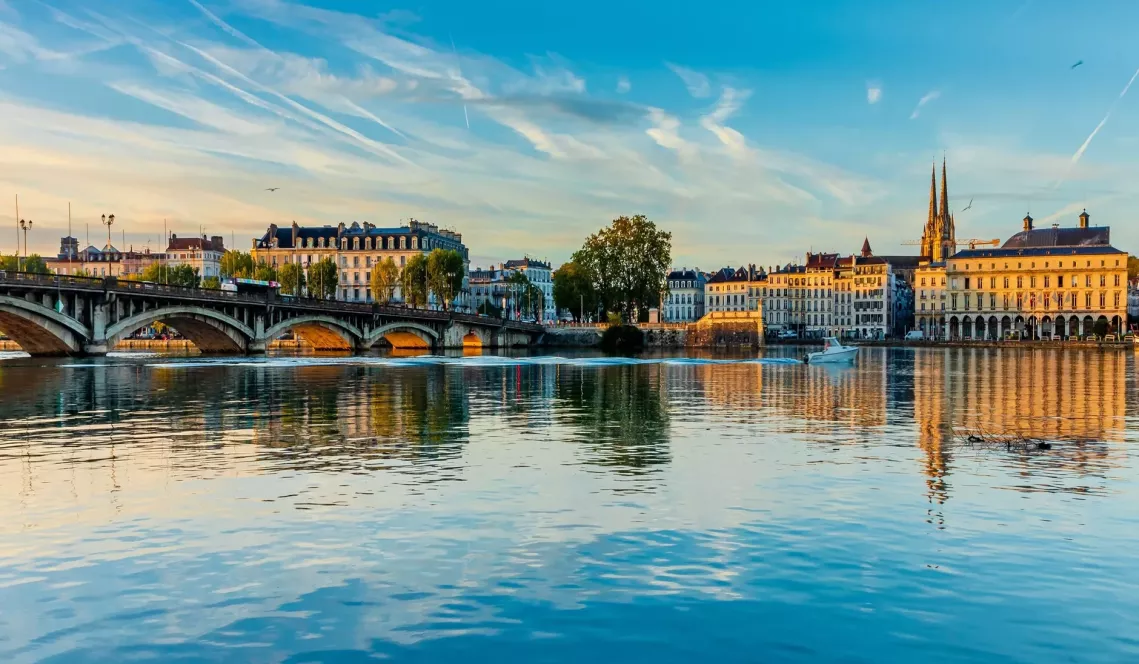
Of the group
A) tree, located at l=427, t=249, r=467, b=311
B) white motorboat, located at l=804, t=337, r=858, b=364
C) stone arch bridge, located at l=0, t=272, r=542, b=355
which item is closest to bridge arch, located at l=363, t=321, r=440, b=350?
stone arch bridge, located at l=0, t=272, r=542, b=355

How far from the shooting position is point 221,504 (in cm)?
1948

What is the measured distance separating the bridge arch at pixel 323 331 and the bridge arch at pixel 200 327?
2.89 meters

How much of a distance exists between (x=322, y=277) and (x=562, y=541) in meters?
164

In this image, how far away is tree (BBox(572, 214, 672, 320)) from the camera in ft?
532

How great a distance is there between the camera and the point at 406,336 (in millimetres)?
139000

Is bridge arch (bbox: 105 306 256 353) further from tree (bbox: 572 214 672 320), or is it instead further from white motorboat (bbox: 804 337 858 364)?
tree (bbox: 572 214 672 320)

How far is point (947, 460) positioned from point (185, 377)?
4872 cm

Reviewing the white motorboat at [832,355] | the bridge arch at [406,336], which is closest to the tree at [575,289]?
the bridge arch at [406,336]

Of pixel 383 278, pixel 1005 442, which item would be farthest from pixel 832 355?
pixel 383 278

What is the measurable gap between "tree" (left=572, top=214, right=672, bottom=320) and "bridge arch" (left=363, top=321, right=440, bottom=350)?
116 feet

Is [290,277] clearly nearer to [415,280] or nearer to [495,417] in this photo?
[415,280]

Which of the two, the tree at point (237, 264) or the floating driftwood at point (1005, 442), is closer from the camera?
the floating driftwood at point (1005, 442)

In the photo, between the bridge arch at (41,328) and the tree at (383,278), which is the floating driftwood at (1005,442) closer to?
the bridge arch at (41,328)

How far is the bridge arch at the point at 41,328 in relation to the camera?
73375 millimetres
